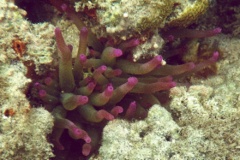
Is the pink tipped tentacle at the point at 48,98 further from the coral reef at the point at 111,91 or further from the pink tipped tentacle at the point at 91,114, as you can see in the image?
the pink tipped tentacle at the point at 91,114

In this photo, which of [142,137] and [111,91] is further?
[142,137]

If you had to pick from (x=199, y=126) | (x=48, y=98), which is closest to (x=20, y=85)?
(x=48, y=98)

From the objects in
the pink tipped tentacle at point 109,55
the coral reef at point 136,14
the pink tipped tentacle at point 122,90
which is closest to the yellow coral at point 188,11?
the coral reef at point 136,14

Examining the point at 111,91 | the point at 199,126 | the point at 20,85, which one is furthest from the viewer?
the point at 199,126

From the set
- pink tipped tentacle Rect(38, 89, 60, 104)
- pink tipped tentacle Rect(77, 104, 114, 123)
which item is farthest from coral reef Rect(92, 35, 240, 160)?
pink tipped tentacle Rect(38, 89, 60, 104)

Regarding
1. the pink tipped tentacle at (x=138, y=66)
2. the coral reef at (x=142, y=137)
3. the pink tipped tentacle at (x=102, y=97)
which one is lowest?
the coral reef at (x=142, y=137)

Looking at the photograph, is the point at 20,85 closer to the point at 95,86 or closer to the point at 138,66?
the point at 95,86

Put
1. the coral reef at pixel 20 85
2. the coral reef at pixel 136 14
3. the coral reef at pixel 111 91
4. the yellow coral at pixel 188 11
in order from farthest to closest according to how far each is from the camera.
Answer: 1. the yellow coral at pixel 188 11
2. the coral reef at pixel 136 14
3. the coral reef at pixel 111 91
4. the coral reef at pixel 20 85

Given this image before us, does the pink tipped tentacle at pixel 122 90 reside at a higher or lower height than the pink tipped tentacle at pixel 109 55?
lower

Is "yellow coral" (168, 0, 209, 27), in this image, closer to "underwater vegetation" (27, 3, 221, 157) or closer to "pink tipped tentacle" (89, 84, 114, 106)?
"underwater vegetation" (27, 3, 221, 157)
